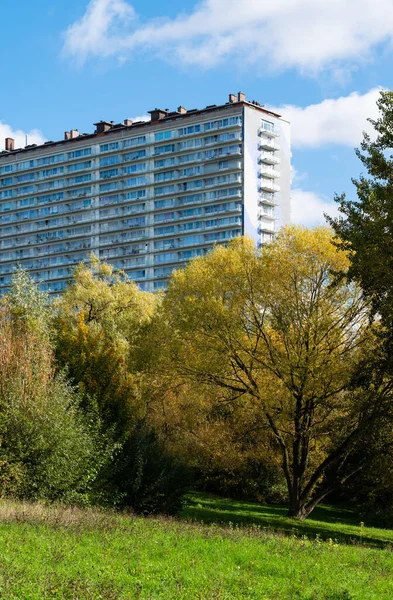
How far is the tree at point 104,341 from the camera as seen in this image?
3047 centimetres

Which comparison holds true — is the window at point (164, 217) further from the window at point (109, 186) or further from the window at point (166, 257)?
the window at point (109, 186)

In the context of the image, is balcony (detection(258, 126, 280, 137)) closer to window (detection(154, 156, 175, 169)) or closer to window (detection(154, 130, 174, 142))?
window (detection(154, 130, 174, 142))

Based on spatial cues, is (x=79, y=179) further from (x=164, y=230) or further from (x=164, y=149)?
(x=164, y=230)

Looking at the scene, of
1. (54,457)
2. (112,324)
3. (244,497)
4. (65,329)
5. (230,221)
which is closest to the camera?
(54,457)

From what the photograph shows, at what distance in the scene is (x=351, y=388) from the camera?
30297mm

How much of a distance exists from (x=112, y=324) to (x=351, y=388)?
78.9ft

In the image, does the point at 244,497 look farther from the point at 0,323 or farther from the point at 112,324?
the point at 0,323

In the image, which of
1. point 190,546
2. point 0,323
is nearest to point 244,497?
point 0,323

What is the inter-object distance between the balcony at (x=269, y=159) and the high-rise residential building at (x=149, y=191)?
0.53 ft

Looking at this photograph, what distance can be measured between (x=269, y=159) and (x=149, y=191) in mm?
20526

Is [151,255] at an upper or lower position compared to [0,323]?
upper

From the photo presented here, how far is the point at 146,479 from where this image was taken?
26.9m

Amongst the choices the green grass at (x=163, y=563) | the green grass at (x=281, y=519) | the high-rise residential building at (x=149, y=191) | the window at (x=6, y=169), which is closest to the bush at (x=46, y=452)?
the green grass at (x=281, y=519)

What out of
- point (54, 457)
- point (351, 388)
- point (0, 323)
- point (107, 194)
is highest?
point (107, 194)
